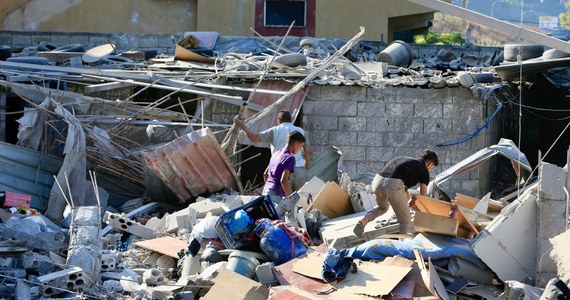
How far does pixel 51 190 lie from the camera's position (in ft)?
49.9

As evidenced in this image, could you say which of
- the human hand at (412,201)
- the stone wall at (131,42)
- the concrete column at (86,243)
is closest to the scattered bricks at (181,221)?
the concrete column at (86,243)

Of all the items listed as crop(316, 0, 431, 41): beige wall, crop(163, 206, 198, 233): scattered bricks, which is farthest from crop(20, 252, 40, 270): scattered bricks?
crop(316, 0, 431, 41): beige wall

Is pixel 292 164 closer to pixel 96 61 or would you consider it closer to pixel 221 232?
pixel 221 232

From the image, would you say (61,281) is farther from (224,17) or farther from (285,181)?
(224,17)

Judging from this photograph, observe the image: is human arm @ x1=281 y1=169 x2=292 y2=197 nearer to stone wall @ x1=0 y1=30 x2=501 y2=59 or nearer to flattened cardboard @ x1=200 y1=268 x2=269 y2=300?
flattened cardboard @ x1=200 y1=268 x2=269 y2=300

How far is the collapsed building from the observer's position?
1100 cm

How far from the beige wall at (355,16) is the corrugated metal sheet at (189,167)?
13.2 meters

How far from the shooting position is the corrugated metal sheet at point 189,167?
15.0 meters

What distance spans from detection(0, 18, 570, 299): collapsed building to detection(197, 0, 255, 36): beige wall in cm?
625

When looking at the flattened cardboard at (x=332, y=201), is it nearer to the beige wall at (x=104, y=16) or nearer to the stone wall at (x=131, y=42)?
the stone wall at (x=131, y=42)

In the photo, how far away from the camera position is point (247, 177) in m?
17.9

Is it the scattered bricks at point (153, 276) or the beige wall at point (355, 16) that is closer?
the scattered bricks at point (153, 276)

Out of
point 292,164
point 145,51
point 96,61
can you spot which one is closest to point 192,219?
point 292,164

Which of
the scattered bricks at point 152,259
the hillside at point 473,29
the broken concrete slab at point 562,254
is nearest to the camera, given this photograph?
the broken concrete slab at point 562,254
